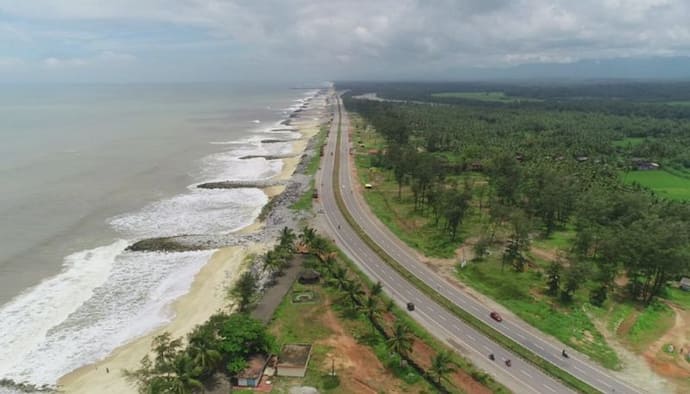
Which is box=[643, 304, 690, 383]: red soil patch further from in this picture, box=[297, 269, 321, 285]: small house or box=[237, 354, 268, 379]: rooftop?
box=[237, 354, 268, 379]: rooftop

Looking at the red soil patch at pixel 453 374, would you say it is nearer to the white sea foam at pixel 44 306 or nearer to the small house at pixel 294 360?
the small house at pixel 294 360

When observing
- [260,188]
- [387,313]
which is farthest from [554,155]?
[387,313]

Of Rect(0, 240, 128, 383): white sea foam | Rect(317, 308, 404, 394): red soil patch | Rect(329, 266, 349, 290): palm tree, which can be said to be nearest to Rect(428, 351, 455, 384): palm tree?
Rect(317, 308, 404, 394): red soil patch

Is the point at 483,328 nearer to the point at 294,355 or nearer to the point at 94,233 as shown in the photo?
the point at 294,355

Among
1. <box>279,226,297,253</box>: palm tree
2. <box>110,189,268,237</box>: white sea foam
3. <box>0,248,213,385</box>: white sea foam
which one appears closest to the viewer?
<box>0,248,213,385</box>: white sea foam

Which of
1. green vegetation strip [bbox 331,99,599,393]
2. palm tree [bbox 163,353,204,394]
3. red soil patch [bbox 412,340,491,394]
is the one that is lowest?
red soil patch [bbox 412,340,491,394]

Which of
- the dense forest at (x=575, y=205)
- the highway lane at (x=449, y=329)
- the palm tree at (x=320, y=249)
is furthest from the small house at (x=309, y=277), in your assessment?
the dense forest at (x=575, y=205)

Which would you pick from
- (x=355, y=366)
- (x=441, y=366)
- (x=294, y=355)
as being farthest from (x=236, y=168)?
(x=441, y=366)
